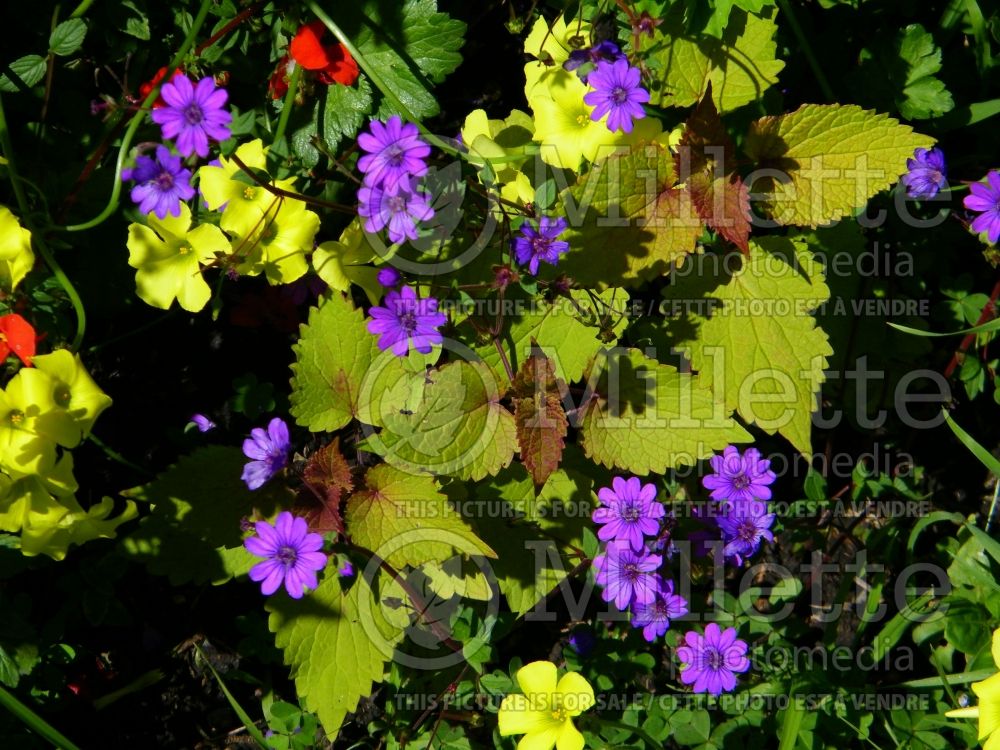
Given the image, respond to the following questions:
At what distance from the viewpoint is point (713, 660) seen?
2.45m

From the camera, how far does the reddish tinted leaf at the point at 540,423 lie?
224cm

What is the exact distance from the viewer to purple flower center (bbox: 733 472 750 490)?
2.39 metres

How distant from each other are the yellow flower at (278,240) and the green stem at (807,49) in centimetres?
133

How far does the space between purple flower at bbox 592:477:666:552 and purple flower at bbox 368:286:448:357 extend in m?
0.60

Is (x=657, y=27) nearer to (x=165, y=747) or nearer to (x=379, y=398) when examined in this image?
(x=379, y=398)

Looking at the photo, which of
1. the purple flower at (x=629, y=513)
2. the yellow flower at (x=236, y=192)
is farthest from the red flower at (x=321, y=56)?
the purple flower at (x=629, y=513)

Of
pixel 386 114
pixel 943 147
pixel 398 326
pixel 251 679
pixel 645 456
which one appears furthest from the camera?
pixel 943 147

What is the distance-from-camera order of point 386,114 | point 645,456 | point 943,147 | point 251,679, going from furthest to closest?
point 943,147 < point 251,679 < point 386,114 < point 645,456

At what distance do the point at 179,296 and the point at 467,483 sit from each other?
2.93 ft

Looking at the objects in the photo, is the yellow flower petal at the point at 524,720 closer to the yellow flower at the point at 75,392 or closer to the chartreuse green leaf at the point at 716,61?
the yellow flower at the point at 75,392

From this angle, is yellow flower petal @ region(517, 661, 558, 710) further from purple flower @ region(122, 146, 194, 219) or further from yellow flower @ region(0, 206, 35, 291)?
yellow flower @ region(0, 206, 35, 291)

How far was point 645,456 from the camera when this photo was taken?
2330mm

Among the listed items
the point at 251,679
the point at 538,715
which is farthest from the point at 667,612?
the point at 251,679

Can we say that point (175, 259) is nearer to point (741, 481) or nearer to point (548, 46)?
point (548, 46)
